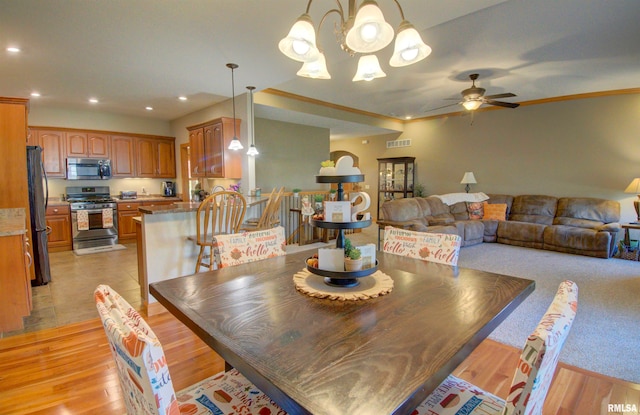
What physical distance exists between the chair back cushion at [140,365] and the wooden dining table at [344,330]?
0.69ft

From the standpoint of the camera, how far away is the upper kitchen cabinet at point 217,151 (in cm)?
486

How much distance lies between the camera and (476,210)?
21.0 feet

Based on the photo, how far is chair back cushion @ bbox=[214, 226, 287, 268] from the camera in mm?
1790

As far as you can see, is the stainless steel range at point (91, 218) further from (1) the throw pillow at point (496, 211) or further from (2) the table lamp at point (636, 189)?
(2) the table lamp at point (636, 189)

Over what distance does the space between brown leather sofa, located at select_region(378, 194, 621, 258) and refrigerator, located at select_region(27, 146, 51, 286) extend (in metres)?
4.62

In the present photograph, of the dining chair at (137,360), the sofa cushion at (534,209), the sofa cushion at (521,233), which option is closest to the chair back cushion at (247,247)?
the dining chair at (137,360)

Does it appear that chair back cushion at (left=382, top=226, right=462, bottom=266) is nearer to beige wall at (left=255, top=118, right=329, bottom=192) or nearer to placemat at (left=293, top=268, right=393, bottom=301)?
placemat at (left=293, top=268, right=393, bottom=301)

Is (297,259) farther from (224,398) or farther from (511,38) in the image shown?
(511,38)

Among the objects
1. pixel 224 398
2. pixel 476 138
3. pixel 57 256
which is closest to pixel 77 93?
pixel 57 256

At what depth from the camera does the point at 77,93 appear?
185 inches

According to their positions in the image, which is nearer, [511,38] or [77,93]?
[511,38]

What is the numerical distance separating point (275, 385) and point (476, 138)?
7.69 metres

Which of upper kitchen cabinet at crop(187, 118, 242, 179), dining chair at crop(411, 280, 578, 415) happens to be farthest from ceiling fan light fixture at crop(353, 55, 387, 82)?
upper kitchen cabinet at crop(187, 118, 242, 179)

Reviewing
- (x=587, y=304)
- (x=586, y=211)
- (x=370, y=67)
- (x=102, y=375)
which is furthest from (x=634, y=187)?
(x=102, y=375)
